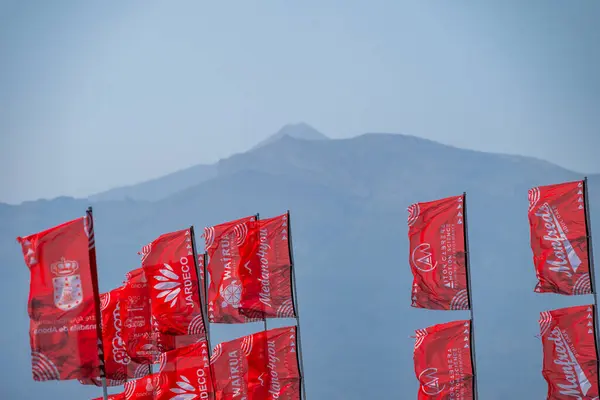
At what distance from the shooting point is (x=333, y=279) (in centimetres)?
3391

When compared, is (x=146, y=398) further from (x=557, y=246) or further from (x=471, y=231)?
(x=471, y=231)

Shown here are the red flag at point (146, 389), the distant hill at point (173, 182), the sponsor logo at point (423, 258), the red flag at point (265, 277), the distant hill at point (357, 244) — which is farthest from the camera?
the distant hill at point (173, 182)

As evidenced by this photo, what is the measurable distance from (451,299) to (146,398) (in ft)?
21.4

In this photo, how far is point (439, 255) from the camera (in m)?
20.0

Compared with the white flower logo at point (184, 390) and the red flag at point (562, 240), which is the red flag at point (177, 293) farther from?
the red flag at point (562, 240)

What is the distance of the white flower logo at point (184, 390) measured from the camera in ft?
55.5

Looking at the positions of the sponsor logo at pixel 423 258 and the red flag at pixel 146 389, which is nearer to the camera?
the red flag at pixel 146 389

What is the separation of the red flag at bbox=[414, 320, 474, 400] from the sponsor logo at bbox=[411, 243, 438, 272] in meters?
1.22

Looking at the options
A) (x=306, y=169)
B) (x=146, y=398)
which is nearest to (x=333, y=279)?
(x=306, y=169)

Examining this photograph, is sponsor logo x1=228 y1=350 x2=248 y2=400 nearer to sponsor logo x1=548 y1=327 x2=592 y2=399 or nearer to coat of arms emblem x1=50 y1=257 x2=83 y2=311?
coat of arms emblem x1=50 y1=257 x2=83 y2=311

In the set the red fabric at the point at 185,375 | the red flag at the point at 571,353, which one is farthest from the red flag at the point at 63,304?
the red flag at the point at 571,353

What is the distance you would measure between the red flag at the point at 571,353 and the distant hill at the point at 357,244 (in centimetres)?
1232

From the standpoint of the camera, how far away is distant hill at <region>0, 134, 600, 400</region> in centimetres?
3244

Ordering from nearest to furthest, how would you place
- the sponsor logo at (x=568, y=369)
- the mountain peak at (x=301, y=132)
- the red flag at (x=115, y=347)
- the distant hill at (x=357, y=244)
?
the sponsor logo at (x=568, y=369) < the red flag at (x=115, y=347) < the distant hill at (x=357, y=244) < the mountain peak at (x=301, y=132)
